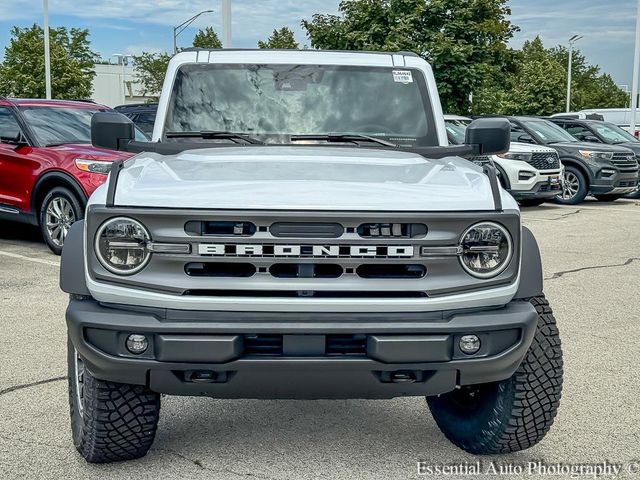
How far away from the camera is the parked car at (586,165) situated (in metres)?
17.3

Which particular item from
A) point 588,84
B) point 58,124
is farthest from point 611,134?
point 588,84

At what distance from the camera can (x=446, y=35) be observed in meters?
25.0

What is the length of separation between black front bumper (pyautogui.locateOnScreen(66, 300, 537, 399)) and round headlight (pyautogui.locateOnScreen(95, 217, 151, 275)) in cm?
16

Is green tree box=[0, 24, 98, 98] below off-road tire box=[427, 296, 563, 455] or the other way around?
the other way around

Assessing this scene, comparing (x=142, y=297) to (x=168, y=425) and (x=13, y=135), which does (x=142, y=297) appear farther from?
(x=13, y=135)

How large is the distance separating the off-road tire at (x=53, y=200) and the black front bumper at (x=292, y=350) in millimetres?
6528

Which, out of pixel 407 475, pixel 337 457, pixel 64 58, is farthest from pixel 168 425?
pixel 64 58

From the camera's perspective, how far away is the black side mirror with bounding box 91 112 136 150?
179 inches

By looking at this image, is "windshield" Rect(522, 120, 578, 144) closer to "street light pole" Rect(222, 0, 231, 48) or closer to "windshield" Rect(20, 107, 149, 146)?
"street light pole" Rect(222, 0, 231, 48)

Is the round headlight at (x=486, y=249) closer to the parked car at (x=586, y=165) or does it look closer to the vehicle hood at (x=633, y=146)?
the parked car at (x=586, y=165)

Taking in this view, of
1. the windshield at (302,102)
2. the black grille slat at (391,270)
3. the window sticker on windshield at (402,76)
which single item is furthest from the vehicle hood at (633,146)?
the black grille slat at (391,270)

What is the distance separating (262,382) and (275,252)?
48cm

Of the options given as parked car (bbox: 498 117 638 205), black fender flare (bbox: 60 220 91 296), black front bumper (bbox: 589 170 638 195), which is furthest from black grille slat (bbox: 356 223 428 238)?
black front bumper (bbox: 589 170 638 195)

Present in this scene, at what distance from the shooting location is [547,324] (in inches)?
145
